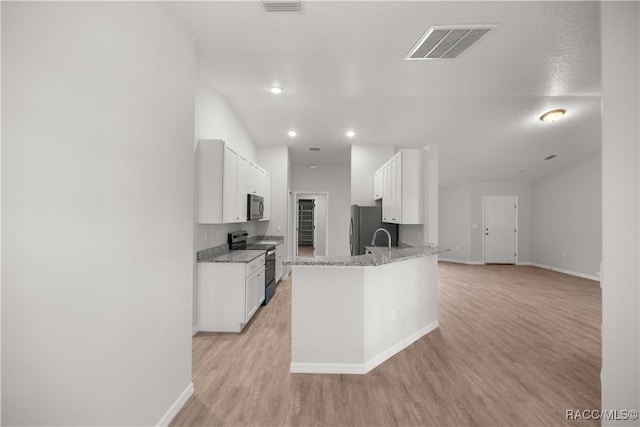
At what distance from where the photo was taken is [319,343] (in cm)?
278

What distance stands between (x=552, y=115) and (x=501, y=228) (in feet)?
16.2

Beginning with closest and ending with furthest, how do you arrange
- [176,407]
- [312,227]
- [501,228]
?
[176,407] < [501,228] < [312,227]

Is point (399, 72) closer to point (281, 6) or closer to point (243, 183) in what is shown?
point (281, 6)

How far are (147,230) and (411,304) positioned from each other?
9.01 feet

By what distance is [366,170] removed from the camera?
6.60 m

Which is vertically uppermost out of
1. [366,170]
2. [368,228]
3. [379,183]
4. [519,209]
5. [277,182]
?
[366,170]

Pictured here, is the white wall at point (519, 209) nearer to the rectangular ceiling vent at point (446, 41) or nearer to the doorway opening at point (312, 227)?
the doorway opening at point (312, 227)

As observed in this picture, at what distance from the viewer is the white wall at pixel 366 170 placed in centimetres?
659

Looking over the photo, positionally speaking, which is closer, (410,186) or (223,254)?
(410,186)

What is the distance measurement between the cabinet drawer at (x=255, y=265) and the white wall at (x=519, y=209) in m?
7.25

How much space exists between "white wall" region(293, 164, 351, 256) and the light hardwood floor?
13.6ft

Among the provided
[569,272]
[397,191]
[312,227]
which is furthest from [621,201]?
[312,227]

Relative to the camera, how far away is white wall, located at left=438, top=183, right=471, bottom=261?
30.8 ft

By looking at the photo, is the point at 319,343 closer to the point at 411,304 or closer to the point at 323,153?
the point at 411,304
